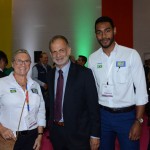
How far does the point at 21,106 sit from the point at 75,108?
0.47m

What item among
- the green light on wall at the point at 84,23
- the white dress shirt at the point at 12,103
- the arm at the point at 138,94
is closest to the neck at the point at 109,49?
the arm at the point at 138,94

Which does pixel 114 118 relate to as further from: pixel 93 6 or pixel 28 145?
pixel 93 6

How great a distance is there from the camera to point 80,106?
2051 mm

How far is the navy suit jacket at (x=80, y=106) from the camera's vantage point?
203 cm

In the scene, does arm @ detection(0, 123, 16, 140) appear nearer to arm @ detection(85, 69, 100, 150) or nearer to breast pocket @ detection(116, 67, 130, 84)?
arm @ detection(85, 69, 100, 150)

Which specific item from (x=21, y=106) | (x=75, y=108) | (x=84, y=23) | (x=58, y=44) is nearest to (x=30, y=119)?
(x=21, y=106)

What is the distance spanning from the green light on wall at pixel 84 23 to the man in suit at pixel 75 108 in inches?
283

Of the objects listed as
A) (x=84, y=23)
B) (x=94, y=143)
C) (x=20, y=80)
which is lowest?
(x=94, y=143)

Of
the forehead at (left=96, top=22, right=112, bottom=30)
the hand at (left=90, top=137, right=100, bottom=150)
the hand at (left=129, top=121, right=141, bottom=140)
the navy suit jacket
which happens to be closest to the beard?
the forehead at (left=96, top=22, right=112, bottom=30)

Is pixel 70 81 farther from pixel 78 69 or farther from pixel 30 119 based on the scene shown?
pixel 30 119

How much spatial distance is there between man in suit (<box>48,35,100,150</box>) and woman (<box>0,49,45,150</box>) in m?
0.24

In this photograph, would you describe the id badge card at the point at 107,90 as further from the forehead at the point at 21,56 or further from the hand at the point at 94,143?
the forehead at the point at 21,56

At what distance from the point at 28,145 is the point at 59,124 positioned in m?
0.40

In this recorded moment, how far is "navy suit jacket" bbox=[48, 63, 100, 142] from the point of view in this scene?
2.03m
